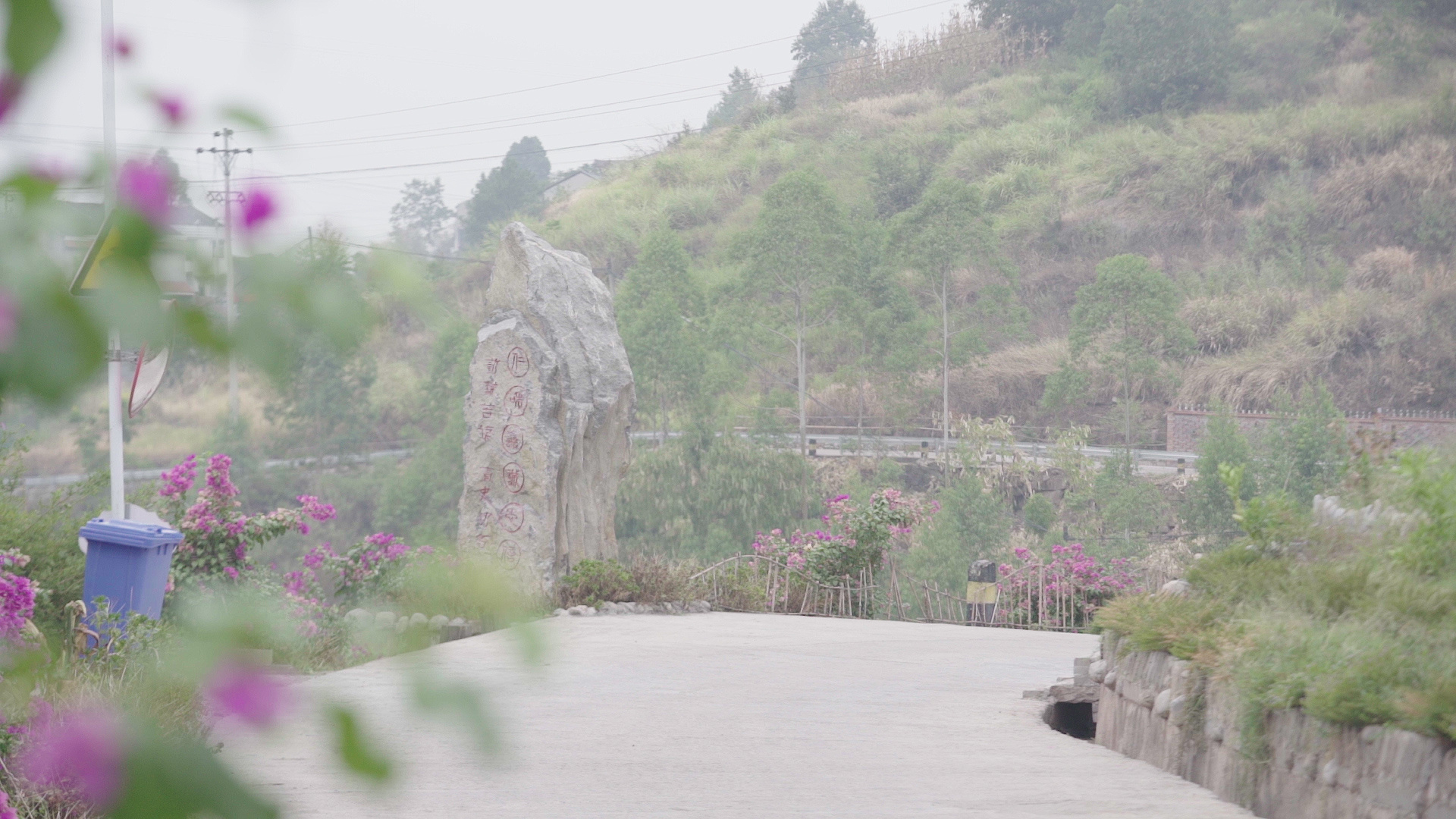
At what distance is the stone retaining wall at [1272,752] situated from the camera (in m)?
3.05

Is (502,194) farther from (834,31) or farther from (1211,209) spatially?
(1211,209)

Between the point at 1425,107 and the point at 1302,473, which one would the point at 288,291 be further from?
the point at 1425,107

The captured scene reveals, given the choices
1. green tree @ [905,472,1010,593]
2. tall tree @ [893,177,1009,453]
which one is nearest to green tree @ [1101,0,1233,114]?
tall tree @ [893,177,1009,453]

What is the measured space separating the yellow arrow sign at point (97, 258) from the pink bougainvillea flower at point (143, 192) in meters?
0.01

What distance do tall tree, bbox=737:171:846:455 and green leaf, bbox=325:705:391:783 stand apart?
84.8 ft

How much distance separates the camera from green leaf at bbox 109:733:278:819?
1.77 ft

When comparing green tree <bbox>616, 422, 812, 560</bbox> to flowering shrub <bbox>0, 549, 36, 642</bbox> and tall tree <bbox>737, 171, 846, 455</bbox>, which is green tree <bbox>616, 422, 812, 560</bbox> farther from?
flowering shrub <bbox>0, 549, 36, 642</bbox>

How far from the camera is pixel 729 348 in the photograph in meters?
30.8

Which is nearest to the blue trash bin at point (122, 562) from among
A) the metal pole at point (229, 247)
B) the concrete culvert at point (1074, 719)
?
the concrete culvert at point (1074, 719)

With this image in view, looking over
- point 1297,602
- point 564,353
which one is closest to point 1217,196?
point 564,353

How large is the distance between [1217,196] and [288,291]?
37.5m

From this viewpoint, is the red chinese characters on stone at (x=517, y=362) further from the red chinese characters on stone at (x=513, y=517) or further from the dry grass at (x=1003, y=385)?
the dry grass at (x=1003, y=385)

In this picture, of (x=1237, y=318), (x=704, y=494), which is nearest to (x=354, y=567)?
(x=704, y=494)

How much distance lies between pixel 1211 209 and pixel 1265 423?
12.5m
